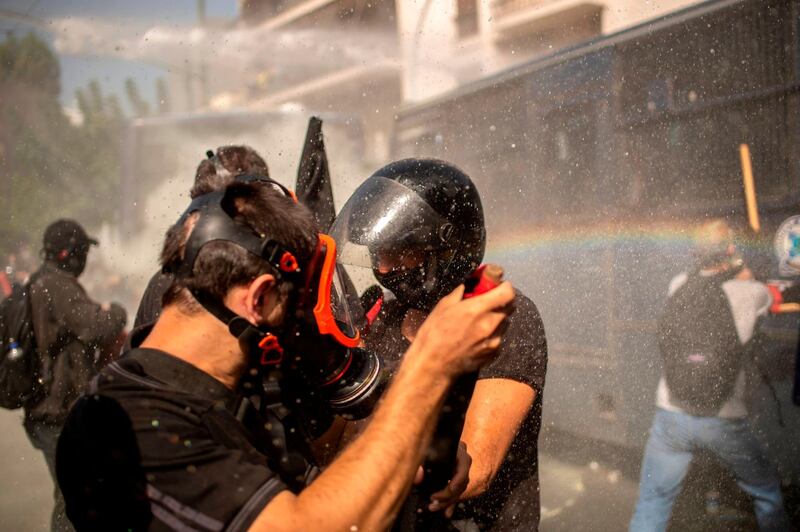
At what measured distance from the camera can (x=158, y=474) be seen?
109 cm

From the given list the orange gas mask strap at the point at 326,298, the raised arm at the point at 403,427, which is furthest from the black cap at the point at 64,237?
the raised arm at the point at 403,427

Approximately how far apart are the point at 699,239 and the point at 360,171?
16.4 feet

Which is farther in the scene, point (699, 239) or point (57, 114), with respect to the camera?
point (57, 114)

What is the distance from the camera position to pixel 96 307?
3525mm

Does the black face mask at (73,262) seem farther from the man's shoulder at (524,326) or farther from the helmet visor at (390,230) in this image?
the man's shoulder at (524,326)

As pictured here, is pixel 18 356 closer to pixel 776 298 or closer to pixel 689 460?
pixel 689 460

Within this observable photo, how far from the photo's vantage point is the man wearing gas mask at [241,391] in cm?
108

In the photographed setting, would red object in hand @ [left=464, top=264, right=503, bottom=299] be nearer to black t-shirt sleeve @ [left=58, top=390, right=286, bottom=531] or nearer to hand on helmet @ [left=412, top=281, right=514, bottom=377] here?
hand on helmet @ [left=412, top=281, right=514, bottom=377]

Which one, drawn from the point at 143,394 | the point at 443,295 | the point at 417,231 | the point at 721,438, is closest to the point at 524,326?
the point at 443,295

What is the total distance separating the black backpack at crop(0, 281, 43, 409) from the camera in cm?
332

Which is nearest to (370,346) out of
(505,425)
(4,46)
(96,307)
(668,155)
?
(505,425)

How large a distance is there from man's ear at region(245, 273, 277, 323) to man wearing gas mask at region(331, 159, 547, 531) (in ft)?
1.92

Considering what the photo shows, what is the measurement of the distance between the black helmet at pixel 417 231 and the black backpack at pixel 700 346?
231 cm

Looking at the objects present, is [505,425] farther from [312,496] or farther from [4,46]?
[4,46]
